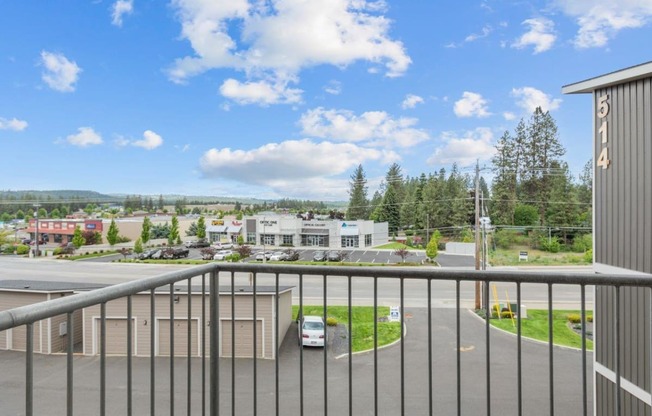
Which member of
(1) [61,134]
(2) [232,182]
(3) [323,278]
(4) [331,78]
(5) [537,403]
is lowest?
(5) [537,403]

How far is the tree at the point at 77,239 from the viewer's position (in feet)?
25.7

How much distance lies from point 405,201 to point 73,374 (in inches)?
851

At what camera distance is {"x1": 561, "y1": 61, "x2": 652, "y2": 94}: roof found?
139 inches

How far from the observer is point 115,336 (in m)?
1.23

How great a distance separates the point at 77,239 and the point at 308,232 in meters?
7.30

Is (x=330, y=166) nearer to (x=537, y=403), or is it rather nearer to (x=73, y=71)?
(x=73, y=71)

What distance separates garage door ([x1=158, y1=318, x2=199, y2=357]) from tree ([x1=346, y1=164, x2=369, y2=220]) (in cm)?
1734

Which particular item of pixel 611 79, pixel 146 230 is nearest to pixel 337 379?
pixel 611 79

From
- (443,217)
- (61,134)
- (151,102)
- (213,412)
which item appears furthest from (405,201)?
(213,412)

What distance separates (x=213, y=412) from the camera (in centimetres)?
163

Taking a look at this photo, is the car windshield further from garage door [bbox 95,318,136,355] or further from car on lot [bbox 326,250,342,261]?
car on lot [bbox 326,250,342,261]

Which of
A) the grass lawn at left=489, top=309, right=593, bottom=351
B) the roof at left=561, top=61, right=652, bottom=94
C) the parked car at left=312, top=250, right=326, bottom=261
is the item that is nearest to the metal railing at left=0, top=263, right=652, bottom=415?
the grass lawn at left=489, top=309, right=593, bottom=351

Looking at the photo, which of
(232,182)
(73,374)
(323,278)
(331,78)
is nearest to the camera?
(73,374)

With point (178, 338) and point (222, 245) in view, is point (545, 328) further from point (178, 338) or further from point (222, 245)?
point (222, 245)
